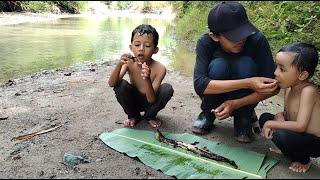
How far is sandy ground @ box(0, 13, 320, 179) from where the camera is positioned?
280 centimetres

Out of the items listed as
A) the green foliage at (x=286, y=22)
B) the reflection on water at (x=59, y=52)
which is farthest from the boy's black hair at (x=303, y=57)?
the reflection on water at (x=59, y=52)

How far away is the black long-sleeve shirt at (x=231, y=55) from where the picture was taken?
10.8 ft

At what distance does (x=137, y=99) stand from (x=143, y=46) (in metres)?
0.53

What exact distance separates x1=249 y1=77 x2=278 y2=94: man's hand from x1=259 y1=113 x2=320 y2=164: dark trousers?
323 mm

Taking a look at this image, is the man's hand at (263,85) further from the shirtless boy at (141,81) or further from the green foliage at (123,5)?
the green foliage at (123,5)

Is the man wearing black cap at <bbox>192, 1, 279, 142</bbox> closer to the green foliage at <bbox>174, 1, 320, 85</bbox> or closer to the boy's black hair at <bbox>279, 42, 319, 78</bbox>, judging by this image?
the boy's black hair at <bbox>279, 42, 319, 78</bbox>

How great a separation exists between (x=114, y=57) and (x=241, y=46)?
579 cm

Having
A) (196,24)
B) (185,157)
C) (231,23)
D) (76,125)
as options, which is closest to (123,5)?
(196,24)

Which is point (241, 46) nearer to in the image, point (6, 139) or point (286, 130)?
point (286, 130)

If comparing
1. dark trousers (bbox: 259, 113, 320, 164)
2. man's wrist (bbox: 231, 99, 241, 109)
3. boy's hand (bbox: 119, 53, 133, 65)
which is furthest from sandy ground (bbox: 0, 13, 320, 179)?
boy's hand (bbox: 119, 53, 133, 65)

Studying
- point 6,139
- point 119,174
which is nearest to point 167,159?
point 119,174

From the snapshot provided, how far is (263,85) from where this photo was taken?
2.99m

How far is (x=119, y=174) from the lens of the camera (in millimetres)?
2721

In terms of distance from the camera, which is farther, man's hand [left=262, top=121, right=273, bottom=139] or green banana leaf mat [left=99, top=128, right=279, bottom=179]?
man's hand [left=262, top=121, right=273, bottom=139]
